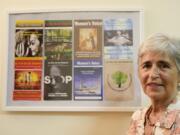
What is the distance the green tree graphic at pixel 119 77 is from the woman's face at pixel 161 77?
0.32 m

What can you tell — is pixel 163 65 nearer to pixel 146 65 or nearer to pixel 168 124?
pixel 146 65

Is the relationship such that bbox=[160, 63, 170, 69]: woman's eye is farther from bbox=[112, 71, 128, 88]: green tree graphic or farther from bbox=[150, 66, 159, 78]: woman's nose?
bbox=[112, 71, 128, 88]: green tree graphic

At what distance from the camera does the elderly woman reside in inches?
39.7

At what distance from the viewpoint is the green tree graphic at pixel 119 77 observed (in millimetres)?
1367

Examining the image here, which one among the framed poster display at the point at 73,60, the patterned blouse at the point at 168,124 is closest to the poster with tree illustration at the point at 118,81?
the framed poster display at the point at 73,60

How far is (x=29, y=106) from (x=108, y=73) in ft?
1.39

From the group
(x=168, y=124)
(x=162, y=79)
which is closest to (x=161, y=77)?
(x=162, y=79)

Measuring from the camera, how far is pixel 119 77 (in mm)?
1372

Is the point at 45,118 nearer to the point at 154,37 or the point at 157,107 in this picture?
the point at 157,107

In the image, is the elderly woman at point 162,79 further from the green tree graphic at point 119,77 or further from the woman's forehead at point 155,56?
the green tree graphic at point 119,77

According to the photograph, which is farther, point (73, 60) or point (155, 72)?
point (73, 60)

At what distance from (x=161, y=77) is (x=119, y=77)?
14.6 inches

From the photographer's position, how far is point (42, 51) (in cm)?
142

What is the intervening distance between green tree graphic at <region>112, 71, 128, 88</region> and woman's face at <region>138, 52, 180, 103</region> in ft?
1.05
